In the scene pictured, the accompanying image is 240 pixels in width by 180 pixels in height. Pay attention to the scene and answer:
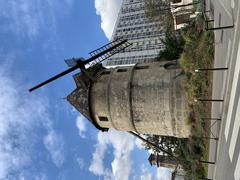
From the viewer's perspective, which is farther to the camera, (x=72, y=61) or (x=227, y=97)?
(x=72, y=61)

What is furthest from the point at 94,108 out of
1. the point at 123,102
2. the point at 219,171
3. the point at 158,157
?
the point at 158,157

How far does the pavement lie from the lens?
11.3 meters

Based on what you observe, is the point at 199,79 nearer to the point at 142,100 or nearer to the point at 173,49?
the point at 142,100

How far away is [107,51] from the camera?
2195 centimetres

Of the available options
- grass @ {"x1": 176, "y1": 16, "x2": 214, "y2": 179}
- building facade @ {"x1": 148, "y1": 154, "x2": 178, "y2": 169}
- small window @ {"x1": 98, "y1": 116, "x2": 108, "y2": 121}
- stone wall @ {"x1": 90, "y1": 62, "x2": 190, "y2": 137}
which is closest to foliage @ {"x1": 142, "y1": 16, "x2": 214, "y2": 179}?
grass @ {"x1": 176, "y1": 16, "x2": 214, "y2": 179}

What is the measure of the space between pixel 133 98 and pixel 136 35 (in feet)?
173

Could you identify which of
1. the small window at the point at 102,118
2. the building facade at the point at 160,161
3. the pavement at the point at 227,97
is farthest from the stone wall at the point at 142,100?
the building facade at the point at 160,161

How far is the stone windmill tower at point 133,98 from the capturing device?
18.4 m

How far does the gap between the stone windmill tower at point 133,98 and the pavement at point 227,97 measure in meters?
2.73

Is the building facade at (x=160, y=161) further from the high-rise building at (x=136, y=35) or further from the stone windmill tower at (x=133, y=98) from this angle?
the stone windmill tower at (x=133, y=98)

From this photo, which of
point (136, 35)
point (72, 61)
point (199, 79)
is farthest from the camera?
point (136, 35)

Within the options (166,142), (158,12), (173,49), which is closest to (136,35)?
(158,12)

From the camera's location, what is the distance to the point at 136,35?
231 ft

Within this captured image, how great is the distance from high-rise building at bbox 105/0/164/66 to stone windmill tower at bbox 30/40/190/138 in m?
41.2
